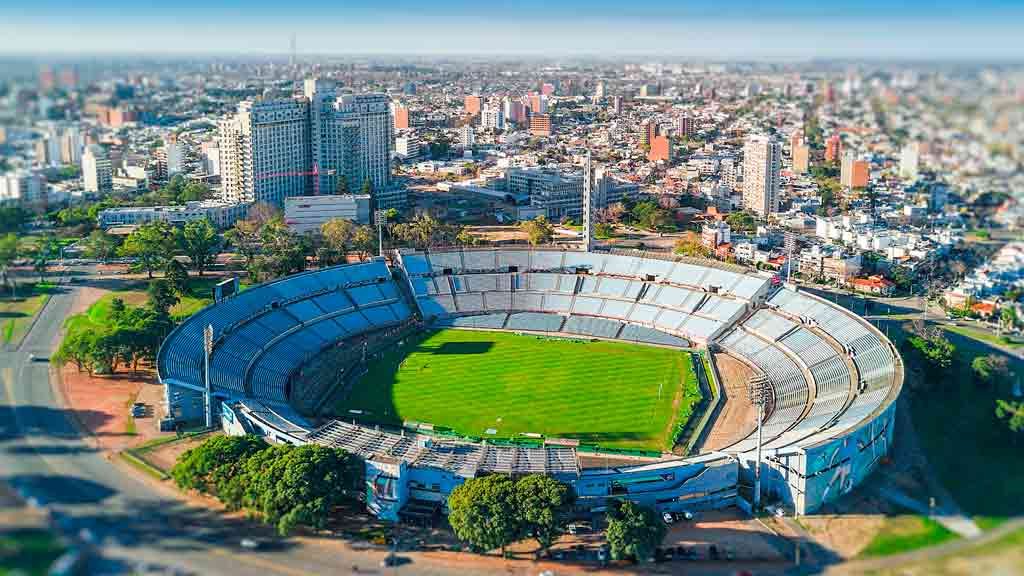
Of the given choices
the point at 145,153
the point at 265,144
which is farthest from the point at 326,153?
the point at 145,153

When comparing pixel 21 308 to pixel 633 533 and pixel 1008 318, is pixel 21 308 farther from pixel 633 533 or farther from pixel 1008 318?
pixel 1008 318

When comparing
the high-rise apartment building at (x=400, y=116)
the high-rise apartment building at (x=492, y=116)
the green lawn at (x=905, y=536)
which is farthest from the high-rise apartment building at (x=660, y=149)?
the green lawn at (x=905, y=536)

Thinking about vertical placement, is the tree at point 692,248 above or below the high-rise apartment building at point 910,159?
below

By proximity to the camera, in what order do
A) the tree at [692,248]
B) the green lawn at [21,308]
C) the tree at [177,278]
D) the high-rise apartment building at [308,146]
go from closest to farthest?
1. the green lawn at [21,308]
2. the tree at [177,278]
3. the tree at [692,248]
4. the high-rise apartment building at [308,146]

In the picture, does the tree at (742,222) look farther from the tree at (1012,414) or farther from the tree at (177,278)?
the tree at (177,278)

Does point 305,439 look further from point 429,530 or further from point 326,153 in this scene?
point 326,153
